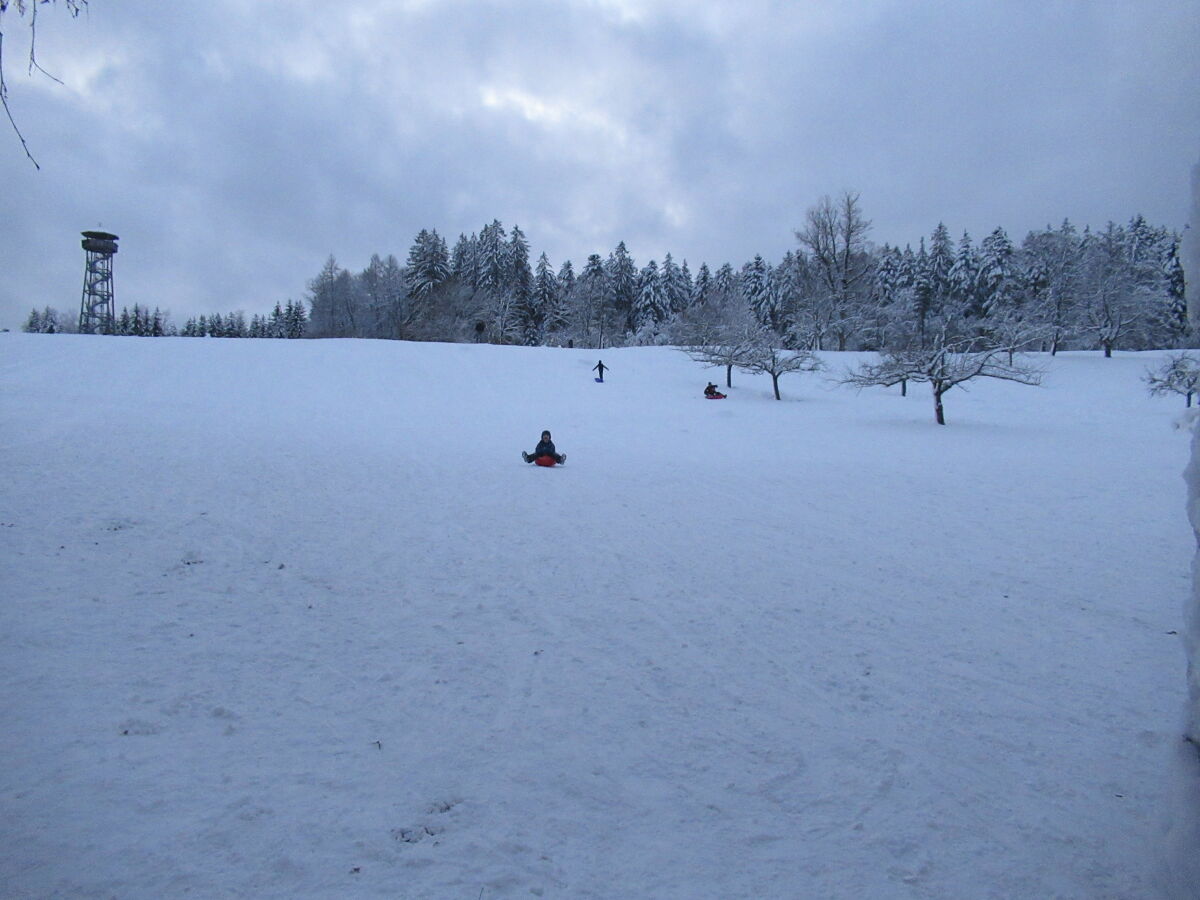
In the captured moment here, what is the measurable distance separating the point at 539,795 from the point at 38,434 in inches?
631

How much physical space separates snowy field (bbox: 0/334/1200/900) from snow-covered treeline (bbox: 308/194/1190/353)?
116ft

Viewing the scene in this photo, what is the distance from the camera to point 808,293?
186 ft

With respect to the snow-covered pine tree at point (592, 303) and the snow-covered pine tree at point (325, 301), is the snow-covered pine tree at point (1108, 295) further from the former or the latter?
the snow-covered pine tree at point (325, 301)

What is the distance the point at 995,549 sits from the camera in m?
8.12

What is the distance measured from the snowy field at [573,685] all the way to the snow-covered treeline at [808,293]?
3530 cm

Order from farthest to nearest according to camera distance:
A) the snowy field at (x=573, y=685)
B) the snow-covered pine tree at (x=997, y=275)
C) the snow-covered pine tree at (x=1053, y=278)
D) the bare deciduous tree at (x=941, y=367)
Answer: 1. the snow-covered pine tree at (x=997, y=275)
2. the snow-covered pine tree at (x=1053, y=278)
3. the bare deciduous tree at (x=941, y=367)
4. the snowy field at (x=573, y=685)

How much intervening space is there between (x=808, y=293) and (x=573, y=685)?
58.3 m

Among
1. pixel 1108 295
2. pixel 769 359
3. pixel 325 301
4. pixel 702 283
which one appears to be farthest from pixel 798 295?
pixel 325 301

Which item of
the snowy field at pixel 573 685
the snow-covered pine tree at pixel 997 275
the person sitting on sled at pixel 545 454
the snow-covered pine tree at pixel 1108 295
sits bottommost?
the snowy field at pixel 573 685

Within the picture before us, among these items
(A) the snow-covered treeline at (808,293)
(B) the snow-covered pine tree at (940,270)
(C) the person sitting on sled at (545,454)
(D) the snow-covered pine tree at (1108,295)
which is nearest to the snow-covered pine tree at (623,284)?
(A) the snow-covered treeline at (808,293)

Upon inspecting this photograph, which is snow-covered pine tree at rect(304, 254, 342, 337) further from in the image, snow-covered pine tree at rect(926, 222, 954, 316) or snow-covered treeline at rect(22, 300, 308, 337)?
snow-covered pine tree at rect(926, 222, 954, 316)

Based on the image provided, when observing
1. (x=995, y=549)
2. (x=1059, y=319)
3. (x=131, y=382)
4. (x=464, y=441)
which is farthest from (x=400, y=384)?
(x=1059, y=319)

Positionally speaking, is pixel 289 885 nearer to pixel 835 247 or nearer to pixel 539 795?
pixel 539 795

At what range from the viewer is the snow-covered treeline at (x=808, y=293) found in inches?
1815
